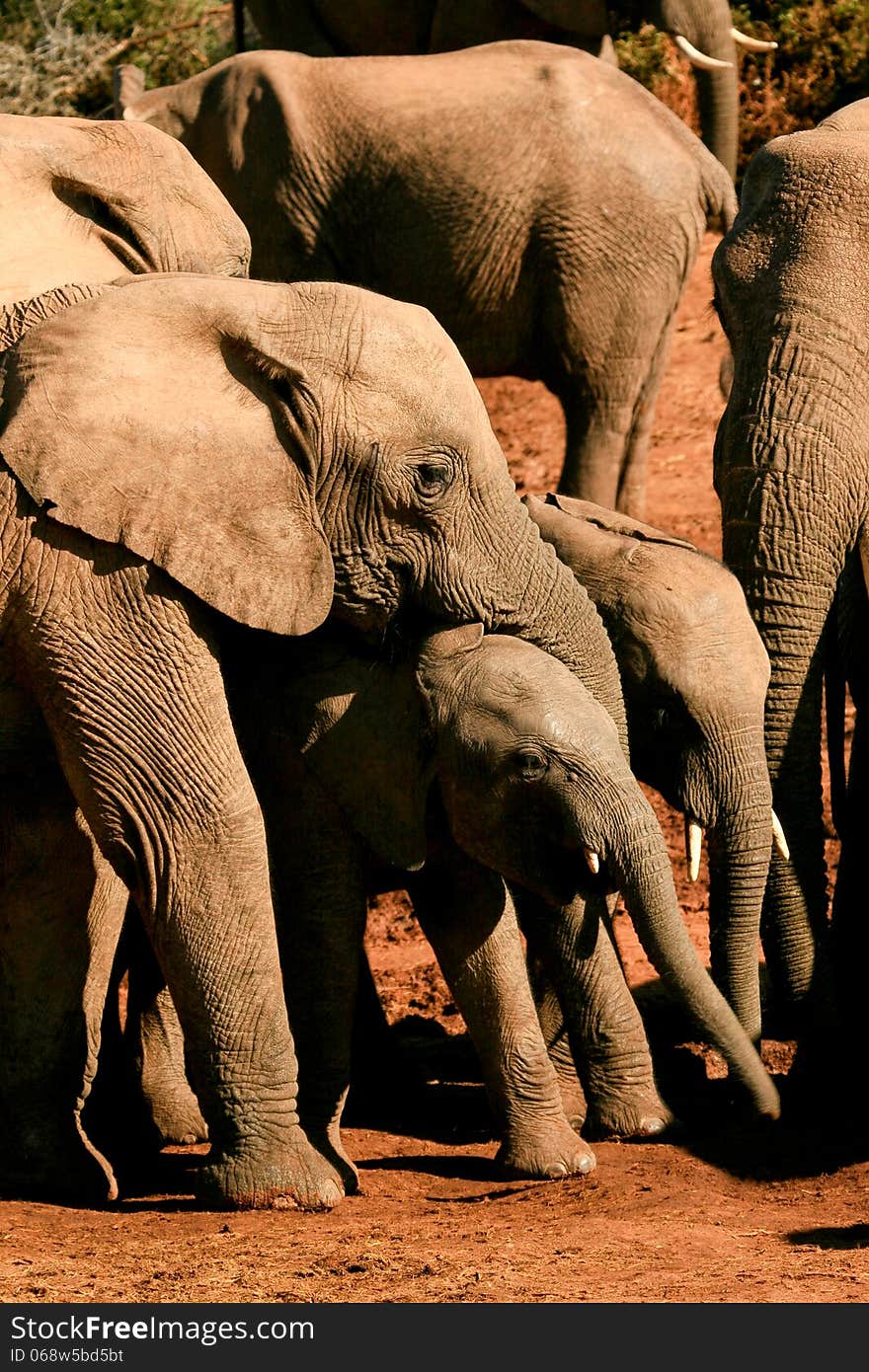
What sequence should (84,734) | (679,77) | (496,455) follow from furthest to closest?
(679,77)
(496,455)
(84,734)

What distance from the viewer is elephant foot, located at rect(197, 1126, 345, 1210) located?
530cm

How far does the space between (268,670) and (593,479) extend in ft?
12.9

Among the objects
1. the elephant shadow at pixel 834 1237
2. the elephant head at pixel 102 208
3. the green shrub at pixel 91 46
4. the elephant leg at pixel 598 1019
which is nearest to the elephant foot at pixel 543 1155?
the elephant leg at pixel 598 1019

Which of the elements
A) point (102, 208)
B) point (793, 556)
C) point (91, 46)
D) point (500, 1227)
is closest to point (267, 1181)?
point (500, 1227)

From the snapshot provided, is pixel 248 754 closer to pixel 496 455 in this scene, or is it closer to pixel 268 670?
pixel 268 670

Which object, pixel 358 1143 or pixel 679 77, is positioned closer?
pixel 358 1143

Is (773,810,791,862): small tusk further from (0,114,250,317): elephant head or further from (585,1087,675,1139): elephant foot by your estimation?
(0,114,250,317): elephant head

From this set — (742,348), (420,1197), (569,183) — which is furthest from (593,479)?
(420,1197)

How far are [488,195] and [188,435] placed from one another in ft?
13.4

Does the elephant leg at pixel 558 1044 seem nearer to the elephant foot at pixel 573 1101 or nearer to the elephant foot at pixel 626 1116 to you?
the elephant foot at pixel 573 1101

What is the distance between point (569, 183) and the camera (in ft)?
29.7

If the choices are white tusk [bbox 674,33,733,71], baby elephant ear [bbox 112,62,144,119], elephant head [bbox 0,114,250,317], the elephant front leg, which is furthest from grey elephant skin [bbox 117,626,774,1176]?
white tusk [bbox 674,33,733,71]

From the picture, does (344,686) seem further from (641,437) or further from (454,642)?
(641,437)

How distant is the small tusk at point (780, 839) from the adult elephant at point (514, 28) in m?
4.53
